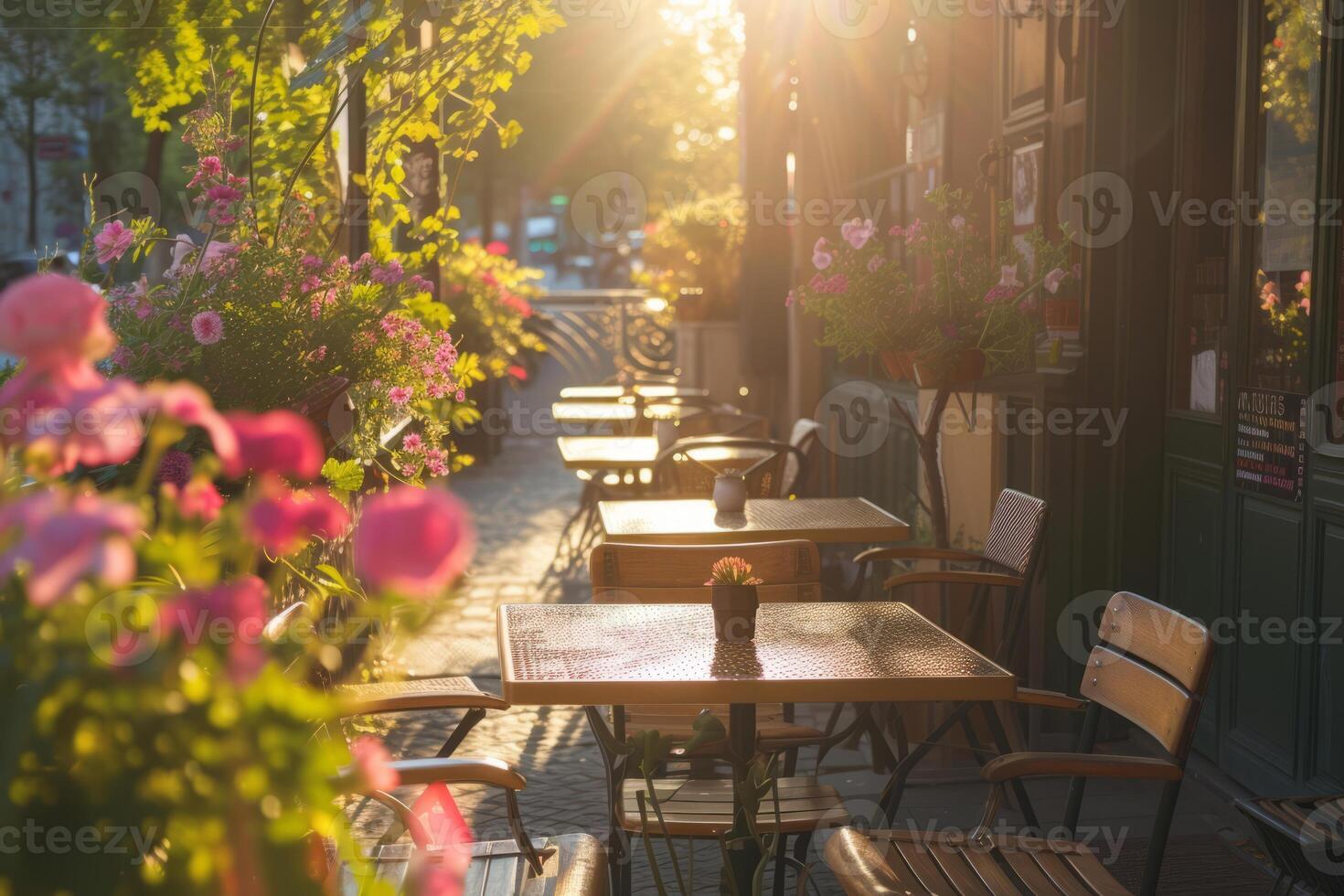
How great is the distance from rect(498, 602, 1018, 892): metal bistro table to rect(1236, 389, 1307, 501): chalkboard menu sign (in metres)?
1.28

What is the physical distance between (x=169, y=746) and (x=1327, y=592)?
3.67 meters

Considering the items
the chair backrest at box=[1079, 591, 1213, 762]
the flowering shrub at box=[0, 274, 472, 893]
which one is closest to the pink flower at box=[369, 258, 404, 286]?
the chair backrest at box=[1079, 591, 1213, 762]

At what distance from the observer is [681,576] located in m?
3.87

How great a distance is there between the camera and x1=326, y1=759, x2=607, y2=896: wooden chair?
2.46 meters

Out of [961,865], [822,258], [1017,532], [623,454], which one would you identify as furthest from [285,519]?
[623,454]

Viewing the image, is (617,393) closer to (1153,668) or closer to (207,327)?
(207,327)

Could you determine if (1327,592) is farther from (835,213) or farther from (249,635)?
(835,213)

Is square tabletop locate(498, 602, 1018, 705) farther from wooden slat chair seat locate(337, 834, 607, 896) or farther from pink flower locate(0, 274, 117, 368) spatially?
pink flower locate(0, 274, 117, 368)

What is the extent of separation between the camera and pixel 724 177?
1159 inches

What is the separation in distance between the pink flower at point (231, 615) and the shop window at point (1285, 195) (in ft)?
12.2

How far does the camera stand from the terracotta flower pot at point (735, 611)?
319 cm

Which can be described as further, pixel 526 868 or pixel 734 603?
pixel 734 603

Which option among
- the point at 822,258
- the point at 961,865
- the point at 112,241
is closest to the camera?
the point at 961,865

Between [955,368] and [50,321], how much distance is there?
4.45 metres
